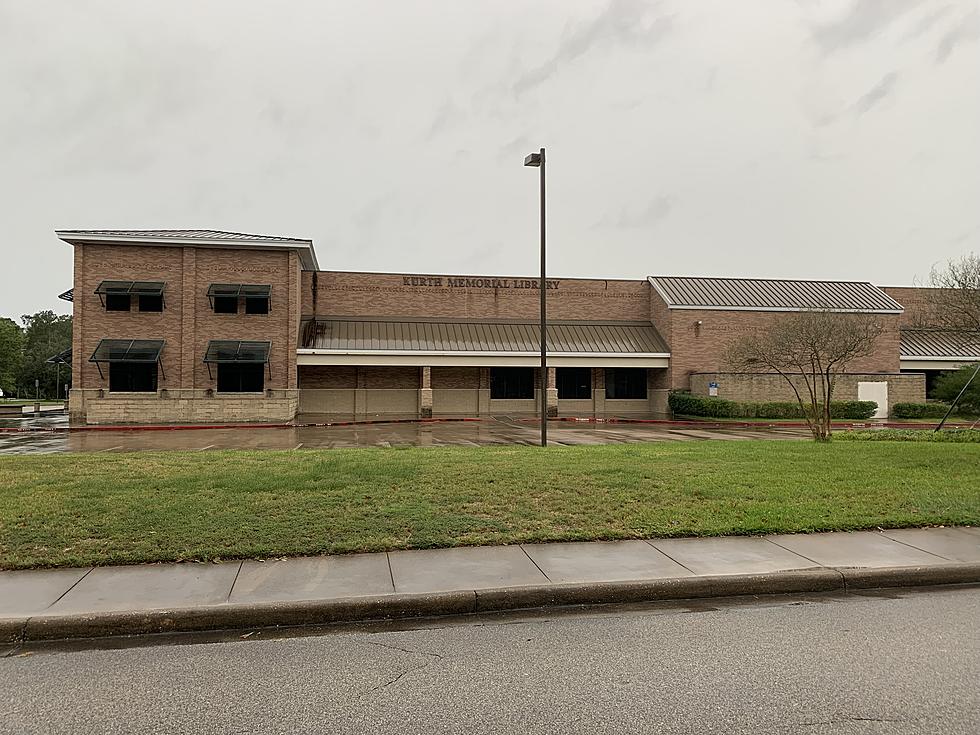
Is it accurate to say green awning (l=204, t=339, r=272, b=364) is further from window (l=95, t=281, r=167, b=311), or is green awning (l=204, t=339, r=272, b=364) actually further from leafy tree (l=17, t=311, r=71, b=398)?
leafy tree (l=17, t=311, r=71, b=398)

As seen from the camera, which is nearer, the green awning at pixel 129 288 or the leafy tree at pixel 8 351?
the green awning at pixel 129 288

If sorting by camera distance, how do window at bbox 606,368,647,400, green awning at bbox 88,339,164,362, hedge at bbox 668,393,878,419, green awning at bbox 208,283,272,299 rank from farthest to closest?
window at bbox 606,368,647,400 < hedge at bbox 668,393,878,419 < green awning at bbox 208,283,272,299 < green awning at bbox 88,339,164,362

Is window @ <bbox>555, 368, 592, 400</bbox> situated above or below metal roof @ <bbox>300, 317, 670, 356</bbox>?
below

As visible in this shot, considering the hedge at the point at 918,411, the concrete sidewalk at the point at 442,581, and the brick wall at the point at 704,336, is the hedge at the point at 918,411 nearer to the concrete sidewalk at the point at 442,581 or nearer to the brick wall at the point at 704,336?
the brick wall at the point at 704,336

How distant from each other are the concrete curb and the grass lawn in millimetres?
1469

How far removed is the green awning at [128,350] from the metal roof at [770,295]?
25.7 metres

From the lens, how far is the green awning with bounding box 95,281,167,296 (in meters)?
32.8

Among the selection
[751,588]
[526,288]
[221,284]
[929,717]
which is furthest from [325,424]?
[929,717]

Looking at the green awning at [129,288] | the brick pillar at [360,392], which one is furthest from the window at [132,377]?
the brick pillar at [360,392]

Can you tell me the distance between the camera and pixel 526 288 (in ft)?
137

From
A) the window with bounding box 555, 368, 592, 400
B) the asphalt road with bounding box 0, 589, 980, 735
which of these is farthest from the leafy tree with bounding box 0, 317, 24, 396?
the asphalt road with bounding box 0, 589, 980, 735

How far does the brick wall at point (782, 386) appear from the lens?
3719cm

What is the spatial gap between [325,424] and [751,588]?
26.2m

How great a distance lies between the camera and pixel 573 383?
41.6 meters
